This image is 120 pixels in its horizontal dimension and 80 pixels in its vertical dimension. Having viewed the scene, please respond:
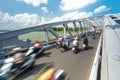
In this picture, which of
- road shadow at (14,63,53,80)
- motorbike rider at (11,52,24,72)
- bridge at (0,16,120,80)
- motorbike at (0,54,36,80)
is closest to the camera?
bridge at (0,16,120,80)

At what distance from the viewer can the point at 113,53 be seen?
5207 mm

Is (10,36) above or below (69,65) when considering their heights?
above

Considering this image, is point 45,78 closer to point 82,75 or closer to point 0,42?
point 82,75

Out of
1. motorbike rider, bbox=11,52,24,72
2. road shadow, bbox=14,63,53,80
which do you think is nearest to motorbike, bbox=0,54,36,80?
motorbike rider, bbox=11,52,24,72

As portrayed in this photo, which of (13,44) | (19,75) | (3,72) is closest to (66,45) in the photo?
(13,44)

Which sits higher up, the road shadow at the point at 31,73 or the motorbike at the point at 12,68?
the motorbike at the point at 12,68

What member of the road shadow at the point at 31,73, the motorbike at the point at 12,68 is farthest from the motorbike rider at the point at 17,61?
the road shadow at the point at 31,73

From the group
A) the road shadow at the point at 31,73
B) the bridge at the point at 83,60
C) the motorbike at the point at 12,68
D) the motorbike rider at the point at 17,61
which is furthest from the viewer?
the motorbike rider at the point at 17,61

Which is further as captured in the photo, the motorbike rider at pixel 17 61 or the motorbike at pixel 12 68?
the motorbike rider at pixel 17 61

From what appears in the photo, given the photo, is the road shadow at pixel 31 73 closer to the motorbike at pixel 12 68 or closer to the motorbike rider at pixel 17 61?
the motorbike at pixel 12 68

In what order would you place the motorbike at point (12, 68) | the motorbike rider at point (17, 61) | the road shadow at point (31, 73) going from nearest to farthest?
the motorbike at point (12, 68) → the road shadow at point (31, 73) → the motorbike rider at point (17, 61)

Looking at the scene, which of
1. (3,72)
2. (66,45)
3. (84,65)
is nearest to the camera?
(3,72)

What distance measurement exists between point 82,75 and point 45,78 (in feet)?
10.8

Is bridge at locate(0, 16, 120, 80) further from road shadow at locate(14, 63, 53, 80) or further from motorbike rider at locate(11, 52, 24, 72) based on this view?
motorbike rider at locate(11, 52, 24, 72)
